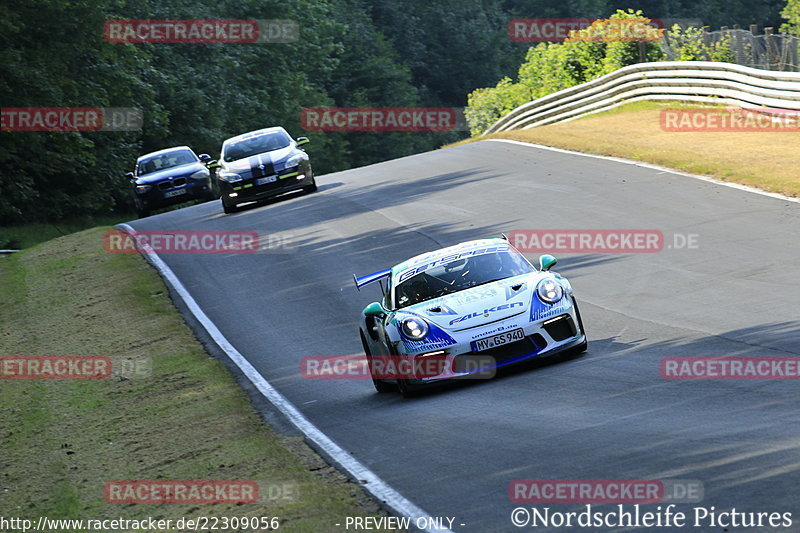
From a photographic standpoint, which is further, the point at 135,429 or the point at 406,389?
the point at 135,429

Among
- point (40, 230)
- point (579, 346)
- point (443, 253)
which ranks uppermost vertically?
point (443, 253)

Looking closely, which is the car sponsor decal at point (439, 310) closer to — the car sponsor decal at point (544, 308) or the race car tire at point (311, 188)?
the car sponsor decal at point (544, 308)

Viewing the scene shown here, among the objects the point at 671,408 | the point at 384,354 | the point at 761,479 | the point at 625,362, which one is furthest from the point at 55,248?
the point at 761,479

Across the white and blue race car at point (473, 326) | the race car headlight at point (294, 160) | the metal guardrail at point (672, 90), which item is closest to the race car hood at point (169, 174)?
the race car headlight at point (294, 160)

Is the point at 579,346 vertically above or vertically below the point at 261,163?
above

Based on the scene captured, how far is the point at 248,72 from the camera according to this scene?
200 ft

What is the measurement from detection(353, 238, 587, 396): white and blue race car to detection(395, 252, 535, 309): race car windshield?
12mm

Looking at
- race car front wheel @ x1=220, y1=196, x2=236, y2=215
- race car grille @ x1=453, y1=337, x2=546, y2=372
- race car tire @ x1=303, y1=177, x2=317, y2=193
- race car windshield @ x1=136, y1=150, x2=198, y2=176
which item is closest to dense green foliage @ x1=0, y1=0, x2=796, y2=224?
race car windshield @ x1=136, y1=150, x2=198, y2=176

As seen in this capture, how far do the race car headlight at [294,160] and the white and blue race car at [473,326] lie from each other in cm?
1656

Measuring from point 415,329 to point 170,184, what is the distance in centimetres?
2252

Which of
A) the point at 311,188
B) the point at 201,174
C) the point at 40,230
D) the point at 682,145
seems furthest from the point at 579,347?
the point at 40,230

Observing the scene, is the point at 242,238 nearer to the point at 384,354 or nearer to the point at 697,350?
the point at 384,354

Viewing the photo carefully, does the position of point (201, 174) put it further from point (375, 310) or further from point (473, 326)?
point (473, 326)

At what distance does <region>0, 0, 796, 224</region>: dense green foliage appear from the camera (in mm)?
35844
